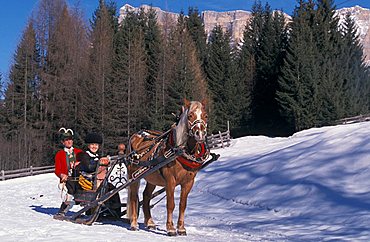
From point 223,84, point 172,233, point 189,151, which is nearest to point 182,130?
point 189,151

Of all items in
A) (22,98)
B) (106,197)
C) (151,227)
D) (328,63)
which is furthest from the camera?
(328,63)

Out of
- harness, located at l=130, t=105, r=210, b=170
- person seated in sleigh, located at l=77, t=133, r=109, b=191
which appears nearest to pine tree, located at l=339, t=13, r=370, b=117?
person seated in sleigh, located at l=77, t=133, r=109, b=191

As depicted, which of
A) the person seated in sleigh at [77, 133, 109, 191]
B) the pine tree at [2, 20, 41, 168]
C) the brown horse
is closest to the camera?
the brown horse

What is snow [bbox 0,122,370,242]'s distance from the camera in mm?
7219

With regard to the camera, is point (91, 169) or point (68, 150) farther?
point (68, 150)

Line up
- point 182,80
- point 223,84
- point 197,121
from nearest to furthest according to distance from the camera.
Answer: point 197,121 → point 182,80 → point 223,84

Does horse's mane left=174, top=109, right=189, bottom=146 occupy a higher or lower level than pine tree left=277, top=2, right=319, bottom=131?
lower

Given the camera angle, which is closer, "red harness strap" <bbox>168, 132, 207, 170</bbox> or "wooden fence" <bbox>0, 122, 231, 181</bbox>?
"red harness strap" <bbox>168, 132, 207, 170</bbox>

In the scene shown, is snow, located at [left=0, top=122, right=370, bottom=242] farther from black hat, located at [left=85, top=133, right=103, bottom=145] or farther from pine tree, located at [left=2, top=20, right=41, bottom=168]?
pine tree, located at [left=2, top=20, right=41, bottom=168]

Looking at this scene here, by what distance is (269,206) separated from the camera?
37.8 feet

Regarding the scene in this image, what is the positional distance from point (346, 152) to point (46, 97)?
27675 mm

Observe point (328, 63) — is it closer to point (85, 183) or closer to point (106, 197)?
point (85, 183)

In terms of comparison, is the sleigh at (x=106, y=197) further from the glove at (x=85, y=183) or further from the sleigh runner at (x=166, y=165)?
the glove at (x=85, y=183)

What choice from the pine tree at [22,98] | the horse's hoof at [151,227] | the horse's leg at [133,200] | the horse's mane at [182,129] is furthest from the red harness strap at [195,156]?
the pine tree at [22,98]
